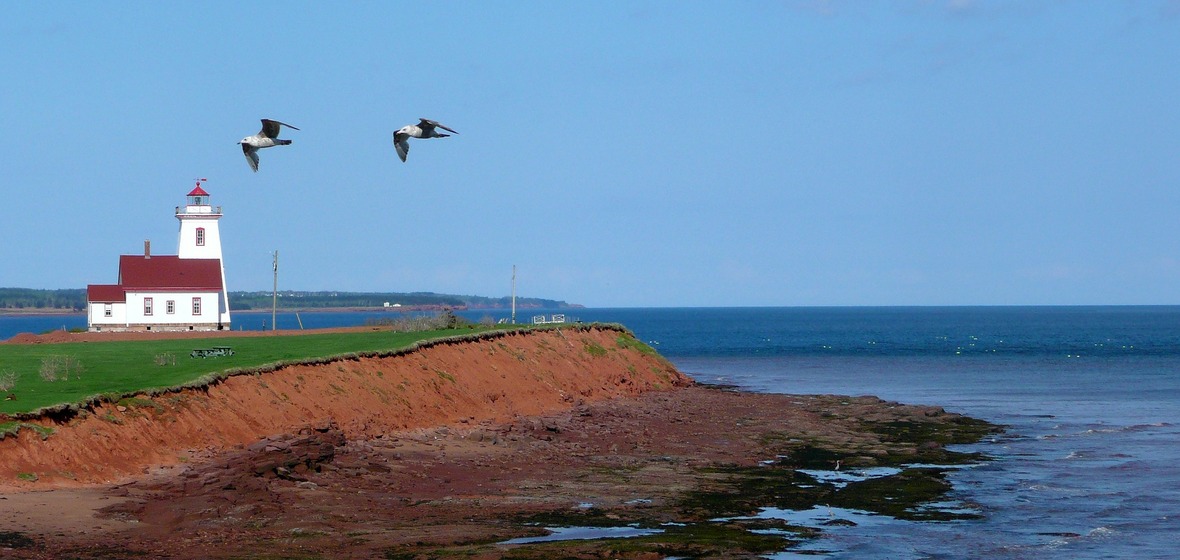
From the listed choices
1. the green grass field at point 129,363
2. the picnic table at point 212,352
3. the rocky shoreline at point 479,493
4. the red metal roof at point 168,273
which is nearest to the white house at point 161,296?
the red metal roof at point 168,273

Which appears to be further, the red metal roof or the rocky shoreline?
the red metal roof

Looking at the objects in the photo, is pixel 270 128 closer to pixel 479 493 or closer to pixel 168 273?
pixel 479 493

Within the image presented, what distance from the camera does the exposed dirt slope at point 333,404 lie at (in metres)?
22.5

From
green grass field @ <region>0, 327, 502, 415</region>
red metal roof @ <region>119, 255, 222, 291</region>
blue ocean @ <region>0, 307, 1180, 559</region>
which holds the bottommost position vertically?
blue ocean @ <region>0, 307, 1180, 559</region>

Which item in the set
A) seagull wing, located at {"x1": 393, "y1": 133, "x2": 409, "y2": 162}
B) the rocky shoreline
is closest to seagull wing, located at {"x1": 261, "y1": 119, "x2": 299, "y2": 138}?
seagull wing, located at {"x1": 393, "y1": 133, "x2": 409, "y2": 162}

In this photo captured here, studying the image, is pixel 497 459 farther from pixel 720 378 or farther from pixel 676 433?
pixel 720 378

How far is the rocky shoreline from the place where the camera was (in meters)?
18.2

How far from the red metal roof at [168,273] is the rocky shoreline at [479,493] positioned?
40402mm

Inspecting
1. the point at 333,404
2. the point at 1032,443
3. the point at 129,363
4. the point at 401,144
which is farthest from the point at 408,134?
the point at 1032,443

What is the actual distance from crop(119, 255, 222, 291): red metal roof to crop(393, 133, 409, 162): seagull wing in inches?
2158

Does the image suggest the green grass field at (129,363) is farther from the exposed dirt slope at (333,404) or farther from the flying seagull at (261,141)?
the flying seagull at (261,141)

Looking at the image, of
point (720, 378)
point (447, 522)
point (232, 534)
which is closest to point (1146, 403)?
point (720, 378)

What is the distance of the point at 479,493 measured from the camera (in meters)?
23.3

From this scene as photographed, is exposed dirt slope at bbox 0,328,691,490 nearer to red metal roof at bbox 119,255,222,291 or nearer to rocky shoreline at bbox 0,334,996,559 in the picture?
rocky shoreline at bbox 0,334,996,559
